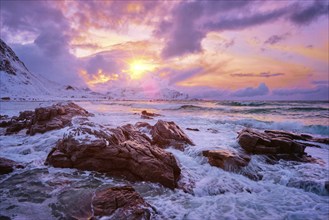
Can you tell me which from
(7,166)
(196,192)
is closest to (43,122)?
(7,166)

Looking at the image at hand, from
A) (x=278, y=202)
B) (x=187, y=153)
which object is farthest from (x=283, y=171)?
(x=187, y=153)

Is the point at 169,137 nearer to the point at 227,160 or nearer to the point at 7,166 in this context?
the point at 227,160

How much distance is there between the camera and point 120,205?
5.86m

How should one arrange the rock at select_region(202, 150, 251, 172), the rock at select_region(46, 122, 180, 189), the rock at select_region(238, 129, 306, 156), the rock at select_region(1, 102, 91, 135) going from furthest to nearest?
1. the rock at select_region(1, 102, 91, 135)
2. the rock at select_region(238, 129, 306, 156)
3. the rock at select_region(202, 150, 251, 172)
4. the rock at select_region(46, 122, 180, 189)

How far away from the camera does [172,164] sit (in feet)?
29.9

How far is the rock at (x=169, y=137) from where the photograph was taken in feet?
44.0

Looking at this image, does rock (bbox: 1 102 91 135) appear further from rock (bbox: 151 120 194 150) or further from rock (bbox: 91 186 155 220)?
rock (bbox: 91 186 155 220)

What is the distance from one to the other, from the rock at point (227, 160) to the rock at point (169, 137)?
2595 millimetres

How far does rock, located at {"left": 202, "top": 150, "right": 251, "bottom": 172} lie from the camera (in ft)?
32.6

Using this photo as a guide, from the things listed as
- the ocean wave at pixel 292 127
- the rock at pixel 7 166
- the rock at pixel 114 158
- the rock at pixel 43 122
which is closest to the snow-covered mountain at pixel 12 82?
the rock at pixel 43 122

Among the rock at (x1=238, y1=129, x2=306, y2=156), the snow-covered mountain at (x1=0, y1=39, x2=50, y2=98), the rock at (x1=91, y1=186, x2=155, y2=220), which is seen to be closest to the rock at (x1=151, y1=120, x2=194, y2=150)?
the rock at (x1=238, y1=129, x2=306, y2=156)

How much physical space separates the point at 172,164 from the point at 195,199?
1.96 metres

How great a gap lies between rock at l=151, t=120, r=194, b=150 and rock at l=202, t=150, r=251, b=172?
2595mm

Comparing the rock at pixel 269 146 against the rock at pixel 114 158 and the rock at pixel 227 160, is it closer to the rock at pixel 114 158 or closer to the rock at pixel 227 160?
the rock at pixel 227 160
